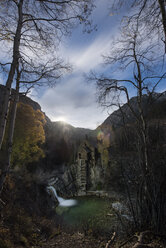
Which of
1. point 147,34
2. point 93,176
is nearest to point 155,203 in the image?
point 147,34

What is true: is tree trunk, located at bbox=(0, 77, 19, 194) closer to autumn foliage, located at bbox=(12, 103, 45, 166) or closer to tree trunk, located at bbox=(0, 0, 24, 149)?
tree trunk, located at bbox=(0, 0, 24, 149)

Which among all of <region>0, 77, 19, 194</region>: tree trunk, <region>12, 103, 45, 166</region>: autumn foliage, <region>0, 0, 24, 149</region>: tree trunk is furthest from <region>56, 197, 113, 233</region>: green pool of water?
<region>12, 103, 45, 166</region>: autumn foliage

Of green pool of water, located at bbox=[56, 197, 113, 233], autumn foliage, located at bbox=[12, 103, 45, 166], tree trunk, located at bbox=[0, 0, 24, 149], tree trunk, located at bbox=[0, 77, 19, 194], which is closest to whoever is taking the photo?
tree trunk, located at bbox=[0, 0, 24, 149]

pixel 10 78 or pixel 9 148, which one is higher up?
pixel 10 78

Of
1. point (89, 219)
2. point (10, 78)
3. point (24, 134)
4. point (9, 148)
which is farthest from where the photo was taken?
point (24, 134)

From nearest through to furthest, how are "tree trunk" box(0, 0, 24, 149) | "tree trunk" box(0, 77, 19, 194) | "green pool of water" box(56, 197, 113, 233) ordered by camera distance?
"tree trunk" box(0, 0, 24, 149)
"tree trunk" box(0, 77, 19, 194)
"green pool of water" box(56, 197, 113, 233)

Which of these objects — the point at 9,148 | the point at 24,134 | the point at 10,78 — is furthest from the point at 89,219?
the point at 10,78

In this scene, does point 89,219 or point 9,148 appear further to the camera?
point 89,219

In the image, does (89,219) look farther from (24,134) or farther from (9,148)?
(24,134)

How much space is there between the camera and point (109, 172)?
22391 mm

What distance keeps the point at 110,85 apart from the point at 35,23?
3.35 m

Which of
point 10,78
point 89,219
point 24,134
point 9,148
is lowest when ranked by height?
point 89,219

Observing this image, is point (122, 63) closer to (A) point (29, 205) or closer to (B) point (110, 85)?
(B) point (110, 85)

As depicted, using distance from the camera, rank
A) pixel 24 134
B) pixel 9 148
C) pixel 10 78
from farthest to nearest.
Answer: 1. pixel 24 134
2. pixel 9 148
3. pixel 10 78
